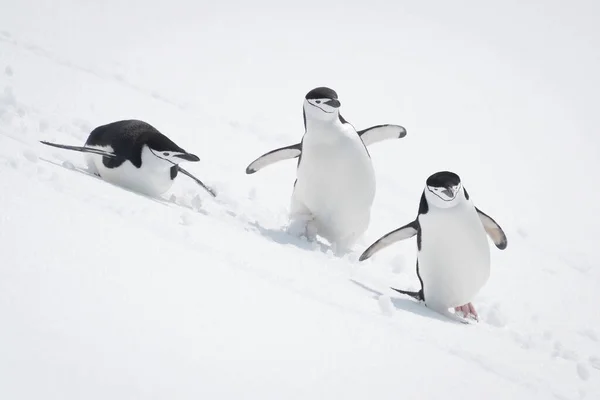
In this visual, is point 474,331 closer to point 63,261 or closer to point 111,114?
point 63,261

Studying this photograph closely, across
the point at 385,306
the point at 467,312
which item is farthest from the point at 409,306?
the point at 467,312

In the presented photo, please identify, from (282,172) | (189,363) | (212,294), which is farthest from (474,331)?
(282,172)

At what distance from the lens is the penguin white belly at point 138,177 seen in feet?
16.8

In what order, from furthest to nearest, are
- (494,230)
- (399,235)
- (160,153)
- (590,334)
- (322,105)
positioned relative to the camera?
(590,334) < (322,105) < (494,230) < (399,235) < (160,153)

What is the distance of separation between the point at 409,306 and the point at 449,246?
1.50 ft

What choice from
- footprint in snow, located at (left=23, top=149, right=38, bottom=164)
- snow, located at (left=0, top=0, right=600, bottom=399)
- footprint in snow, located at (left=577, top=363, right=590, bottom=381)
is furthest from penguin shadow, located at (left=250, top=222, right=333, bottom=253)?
footprint in snow, located at (left=577, top=363, right=590, bottom=381)

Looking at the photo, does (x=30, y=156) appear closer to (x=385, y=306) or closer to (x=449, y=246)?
(x=385, y=306)

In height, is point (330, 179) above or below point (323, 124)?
below

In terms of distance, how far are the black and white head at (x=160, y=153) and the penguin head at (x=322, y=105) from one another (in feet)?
3.17

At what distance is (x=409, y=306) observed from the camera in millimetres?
4746

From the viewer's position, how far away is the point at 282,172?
816 cm

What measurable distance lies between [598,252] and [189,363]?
791 cm

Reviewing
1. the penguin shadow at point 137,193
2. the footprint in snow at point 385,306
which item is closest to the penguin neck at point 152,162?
the penguin shadow at point 137,193

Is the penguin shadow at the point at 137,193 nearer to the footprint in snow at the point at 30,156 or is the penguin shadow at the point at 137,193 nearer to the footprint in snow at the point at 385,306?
the footprint in snow at the point at 30,156
